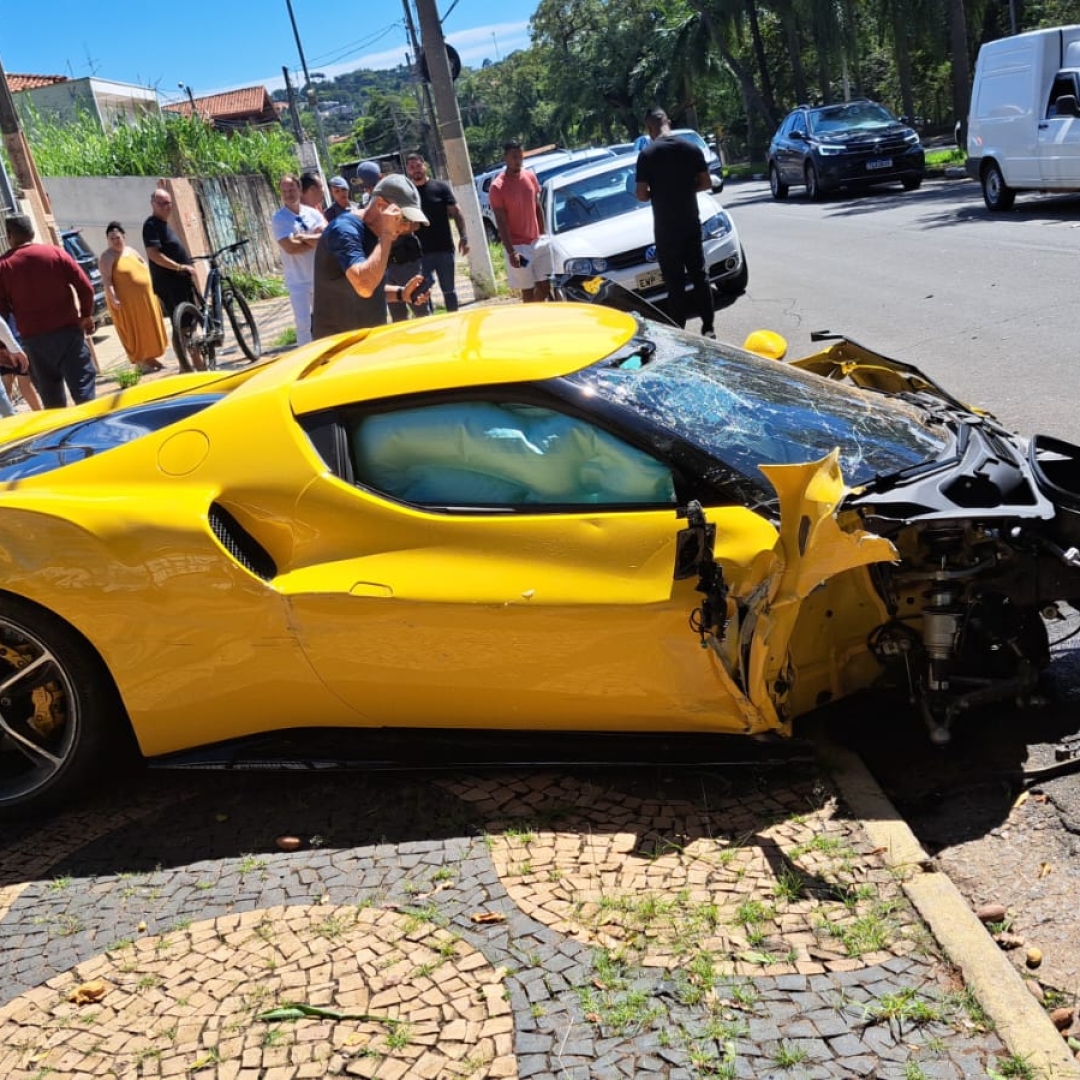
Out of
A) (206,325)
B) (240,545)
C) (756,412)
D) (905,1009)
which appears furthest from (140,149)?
(905,1009)

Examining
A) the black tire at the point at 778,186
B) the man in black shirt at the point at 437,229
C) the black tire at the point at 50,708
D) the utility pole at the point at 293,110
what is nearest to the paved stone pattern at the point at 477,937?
the black tire at the point at 50,708

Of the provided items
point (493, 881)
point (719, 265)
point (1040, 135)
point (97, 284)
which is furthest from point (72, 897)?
point (97, 284)

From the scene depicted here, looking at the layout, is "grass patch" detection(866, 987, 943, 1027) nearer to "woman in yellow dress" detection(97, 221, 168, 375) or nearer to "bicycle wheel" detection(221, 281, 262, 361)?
"woman in yellow dress" detection(97, 221, 168, 375)

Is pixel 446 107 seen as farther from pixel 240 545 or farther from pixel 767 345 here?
pixel 240 545

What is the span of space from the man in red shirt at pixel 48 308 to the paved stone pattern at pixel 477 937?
5.71 m

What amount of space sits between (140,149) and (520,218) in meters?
16.2

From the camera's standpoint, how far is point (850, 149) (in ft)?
76.0

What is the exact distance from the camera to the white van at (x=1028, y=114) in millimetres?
14844

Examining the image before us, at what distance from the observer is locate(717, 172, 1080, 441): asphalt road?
7.67 metres

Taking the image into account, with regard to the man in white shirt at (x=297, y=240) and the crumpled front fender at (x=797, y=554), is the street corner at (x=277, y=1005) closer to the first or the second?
the crumpled front fender at (x=797, y=554)

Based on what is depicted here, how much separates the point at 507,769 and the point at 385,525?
85 cm

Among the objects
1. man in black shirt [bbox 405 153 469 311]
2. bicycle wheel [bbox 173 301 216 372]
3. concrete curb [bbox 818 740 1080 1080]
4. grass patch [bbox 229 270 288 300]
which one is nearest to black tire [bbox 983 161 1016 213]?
man in black shirt [bbox 405 153 469 311]

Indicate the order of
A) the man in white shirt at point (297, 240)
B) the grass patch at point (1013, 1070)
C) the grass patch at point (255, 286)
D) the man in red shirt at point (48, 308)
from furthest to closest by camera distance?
1. the grass patch at point (255, 286)
2. the man in white shirt at point (297, 240)
3. the man in red shirt at point (48, 308)
4. the grass patch at point (1013, 1070)

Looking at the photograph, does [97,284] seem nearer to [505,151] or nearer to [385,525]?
[505,151]
